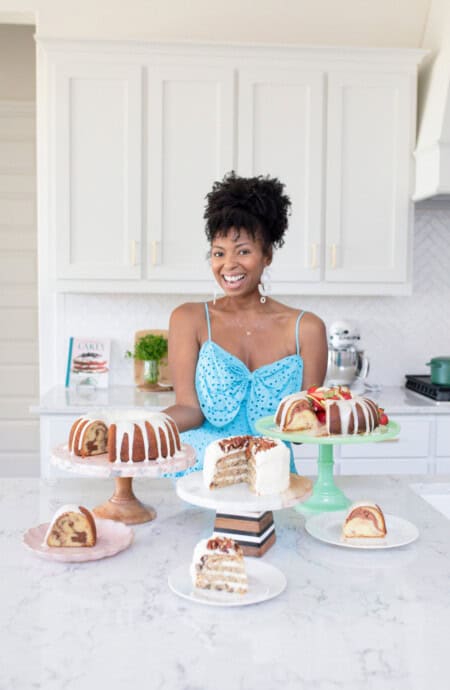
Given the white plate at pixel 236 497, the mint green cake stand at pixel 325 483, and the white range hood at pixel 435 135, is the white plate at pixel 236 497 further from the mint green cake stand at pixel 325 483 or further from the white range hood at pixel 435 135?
the white range hood at pixel 435 135

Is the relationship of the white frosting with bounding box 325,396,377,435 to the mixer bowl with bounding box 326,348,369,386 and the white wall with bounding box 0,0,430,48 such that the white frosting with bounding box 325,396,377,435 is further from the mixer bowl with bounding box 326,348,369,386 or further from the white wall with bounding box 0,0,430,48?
the white wall with bounding box 0,0,430,48

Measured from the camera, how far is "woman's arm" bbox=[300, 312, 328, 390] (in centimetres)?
215

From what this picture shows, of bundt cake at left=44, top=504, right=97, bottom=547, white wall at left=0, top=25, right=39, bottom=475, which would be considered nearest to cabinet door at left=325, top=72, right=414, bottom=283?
white wall at left=0, top=25, right=39, bottom=475

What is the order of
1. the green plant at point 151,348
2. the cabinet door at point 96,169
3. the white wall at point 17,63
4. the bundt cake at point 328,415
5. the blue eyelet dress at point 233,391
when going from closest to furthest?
1. the bundt cake at point 328,415
2. the blue eyelet dress at point 233,391
3. the cabinet door at point 96,169
4. the green plant at point 151,348
5. the white wall at point 17,63

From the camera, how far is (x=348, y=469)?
130 inches

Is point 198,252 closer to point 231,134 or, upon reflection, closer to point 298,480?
point 231,134

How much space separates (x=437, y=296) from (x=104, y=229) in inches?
68.0

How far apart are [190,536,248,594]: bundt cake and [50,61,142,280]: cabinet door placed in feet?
7.50

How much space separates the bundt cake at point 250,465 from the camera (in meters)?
1.39

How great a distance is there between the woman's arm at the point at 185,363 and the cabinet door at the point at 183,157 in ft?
4.04

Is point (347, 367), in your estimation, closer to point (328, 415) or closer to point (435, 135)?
point (435, 135)

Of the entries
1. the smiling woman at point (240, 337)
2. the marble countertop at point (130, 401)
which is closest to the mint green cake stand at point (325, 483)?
the smiling woman at point (240, 337)

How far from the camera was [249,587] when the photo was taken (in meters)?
1.25

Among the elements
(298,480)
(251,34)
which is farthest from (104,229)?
(298,480)
